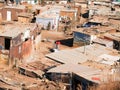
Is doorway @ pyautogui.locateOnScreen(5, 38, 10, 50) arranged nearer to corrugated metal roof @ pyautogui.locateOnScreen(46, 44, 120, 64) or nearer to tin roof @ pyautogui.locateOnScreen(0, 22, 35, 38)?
tin roof @ pyautogui.locateOnScreen(0, 22, 35, 38)

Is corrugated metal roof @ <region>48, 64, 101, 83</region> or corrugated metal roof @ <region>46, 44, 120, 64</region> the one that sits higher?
corrugated metal roof @ <region>48, 64, 101, 83</region>

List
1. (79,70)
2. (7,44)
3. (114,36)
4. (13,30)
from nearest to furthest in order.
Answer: (79,70) → (7,44) → (13,30) → (114,36)

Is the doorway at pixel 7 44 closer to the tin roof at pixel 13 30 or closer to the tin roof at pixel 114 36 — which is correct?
the tin roof at pixel 13 30

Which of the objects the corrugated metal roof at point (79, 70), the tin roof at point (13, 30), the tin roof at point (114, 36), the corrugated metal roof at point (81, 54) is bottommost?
the corrugated metal roof at point (81, 54)

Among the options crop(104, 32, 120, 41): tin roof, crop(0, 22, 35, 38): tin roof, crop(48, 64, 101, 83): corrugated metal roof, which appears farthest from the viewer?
crop(104, 32, 120, 41): tin roof

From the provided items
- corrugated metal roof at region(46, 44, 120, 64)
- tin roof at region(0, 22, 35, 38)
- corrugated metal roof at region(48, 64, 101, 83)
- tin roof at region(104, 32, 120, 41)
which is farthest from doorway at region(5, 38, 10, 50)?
tin roof at region(104, 32, 120, 41)

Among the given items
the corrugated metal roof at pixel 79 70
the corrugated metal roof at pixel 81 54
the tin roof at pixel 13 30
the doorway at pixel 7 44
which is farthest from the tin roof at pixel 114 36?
the doorway at pixel 7 44

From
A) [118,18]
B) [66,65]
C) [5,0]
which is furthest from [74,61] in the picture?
[5,0]

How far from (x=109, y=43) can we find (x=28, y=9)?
→ 50.7 ft

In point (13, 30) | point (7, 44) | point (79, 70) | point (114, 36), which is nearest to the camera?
point (79, 70)

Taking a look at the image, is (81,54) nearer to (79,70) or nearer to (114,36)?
(79,70)

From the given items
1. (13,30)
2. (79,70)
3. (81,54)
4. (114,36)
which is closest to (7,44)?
(13,30)

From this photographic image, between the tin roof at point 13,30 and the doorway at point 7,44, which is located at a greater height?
the tin roof at point 13,30

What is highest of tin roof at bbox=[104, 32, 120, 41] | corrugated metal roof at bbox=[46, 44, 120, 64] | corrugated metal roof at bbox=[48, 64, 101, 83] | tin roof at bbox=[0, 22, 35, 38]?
tin roof at bbox=[0, 22, 35, 38]
